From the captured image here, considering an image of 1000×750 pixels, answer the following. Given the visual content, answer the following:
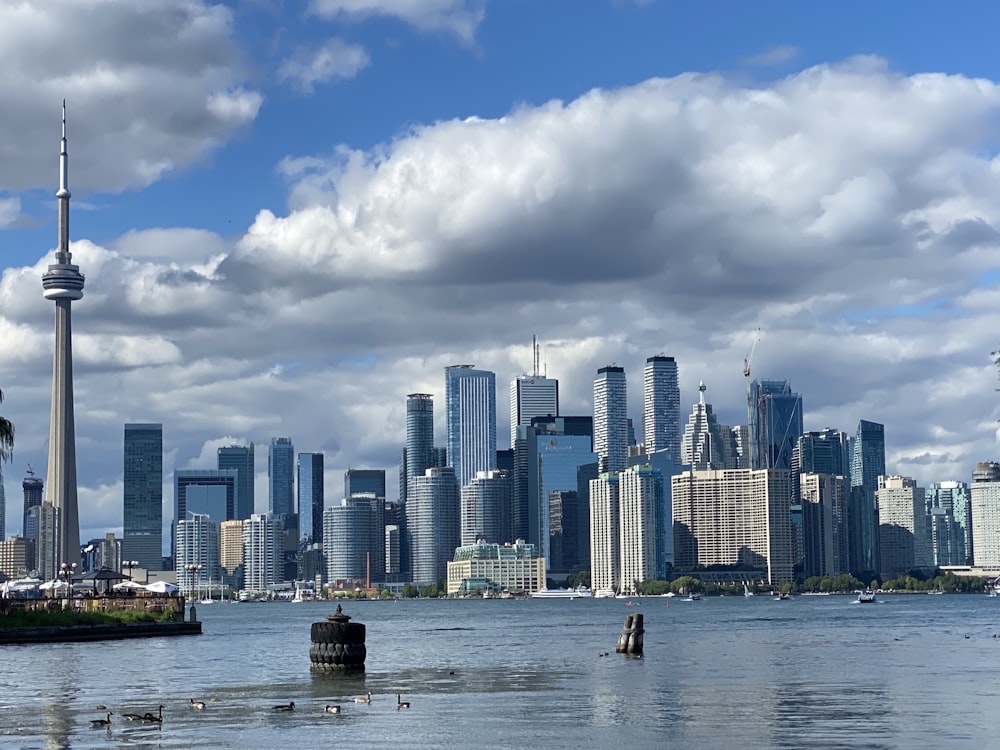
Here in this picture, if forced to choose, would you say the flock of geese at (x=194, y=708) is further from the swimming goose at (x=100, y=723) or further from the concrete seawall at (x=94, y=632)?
the concrete seawall at (x=94, y=632)

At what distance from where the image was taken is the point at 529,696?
230 ft

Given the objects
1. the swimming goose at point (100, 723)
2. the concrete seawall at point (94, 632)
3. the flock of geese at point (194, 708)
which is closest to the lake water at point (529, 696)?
the flock of geese at point (194, 708)

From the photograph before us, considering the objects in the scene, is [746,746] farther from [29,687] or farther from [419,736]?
[29,687]

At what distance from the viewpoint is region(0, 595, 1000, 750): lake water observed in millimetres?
53688

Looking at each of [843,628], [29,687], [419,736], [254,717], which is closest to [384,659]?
[29,687]

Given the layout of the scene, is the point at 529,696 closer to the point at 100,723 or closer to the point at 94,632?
the point at 100,723

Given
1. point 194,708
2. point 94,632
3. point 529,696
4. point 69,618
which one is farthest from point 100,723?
→ point 69,618

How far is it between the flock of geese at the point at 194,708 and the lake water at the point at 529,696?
45 centimetres

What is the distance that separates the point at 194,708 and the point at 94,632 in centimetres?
6456

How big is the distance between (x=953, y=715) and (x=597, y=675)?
2686cm

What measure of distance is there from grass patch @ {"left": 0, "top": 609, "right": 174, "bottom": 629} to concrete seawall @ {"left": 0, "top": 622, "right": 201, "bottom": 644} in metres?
0.74

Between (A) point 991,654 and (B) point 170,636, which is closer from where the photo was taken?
(A) point 991,654

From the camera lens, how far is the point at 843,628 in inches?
6442

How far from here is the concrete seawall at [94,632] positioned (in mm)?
118750
